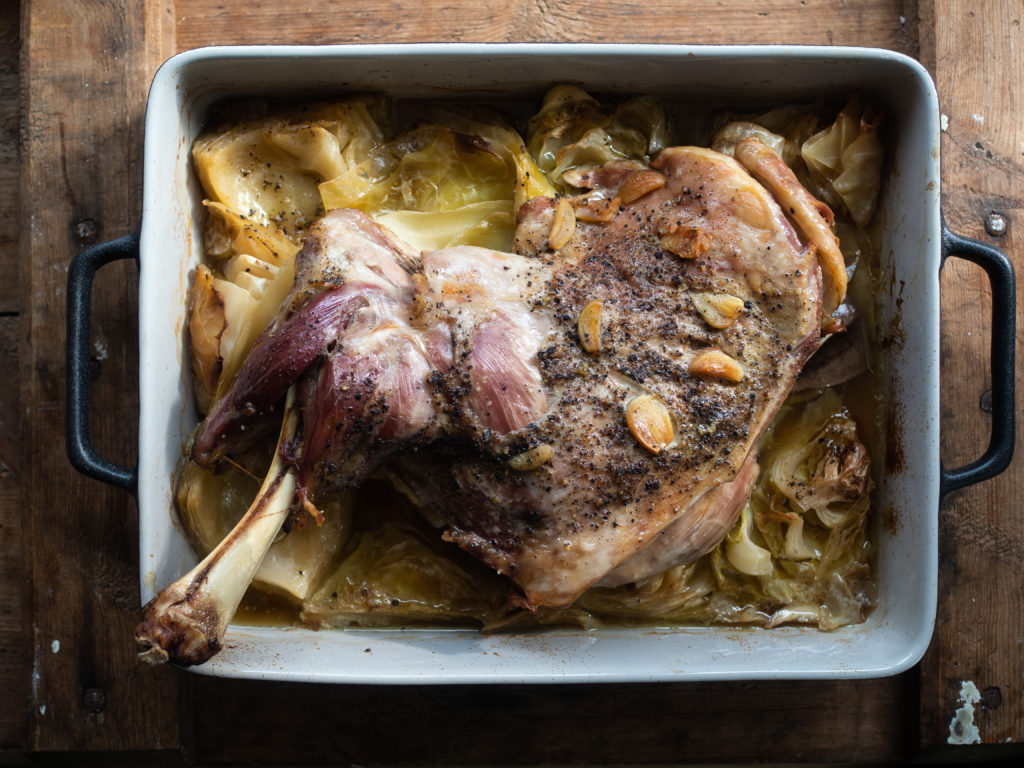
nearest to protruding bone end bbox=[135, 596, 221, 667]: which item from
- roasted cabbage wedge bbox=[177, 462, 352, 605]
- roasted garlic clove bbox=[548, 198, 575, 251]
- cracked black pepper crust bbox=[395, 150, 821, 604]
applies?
roasted cabbage wedge bbox=[177, 462, 352, 605]

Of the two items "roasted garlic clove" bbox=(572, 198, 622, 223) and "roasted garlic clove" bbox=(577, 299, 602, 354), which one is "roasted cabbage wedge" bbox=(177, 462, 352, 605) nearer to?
"roasted garlic clove" bbox=(577, 299, 602, 354)

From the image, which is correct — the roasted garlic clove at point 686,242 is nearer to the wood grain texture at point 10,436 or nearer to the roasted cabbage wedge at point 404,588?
the roasted cabbage wedge at point 404,588

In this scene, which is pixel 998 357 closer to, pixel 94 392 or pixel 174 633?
pixel 174 633

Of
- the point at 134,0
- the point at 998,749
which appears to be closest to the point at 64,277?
the point at 134,0

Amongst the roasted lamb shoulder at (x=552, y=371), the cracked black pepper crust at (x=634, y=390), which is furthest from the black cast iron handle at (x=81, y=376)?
the cracked black pepper crust at (x=634, y=390)

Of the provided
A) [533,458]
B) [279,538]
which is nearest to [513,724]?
[279,538]

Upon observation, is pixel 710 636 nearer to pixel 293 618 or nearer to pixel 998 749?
pixel 998 749

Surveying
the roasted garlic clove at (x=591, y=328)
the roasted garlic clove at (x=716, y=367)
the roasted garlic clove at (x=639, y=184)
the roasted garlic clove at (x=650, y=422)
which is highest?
the roasted garlic clove at (x=639, y=184)
